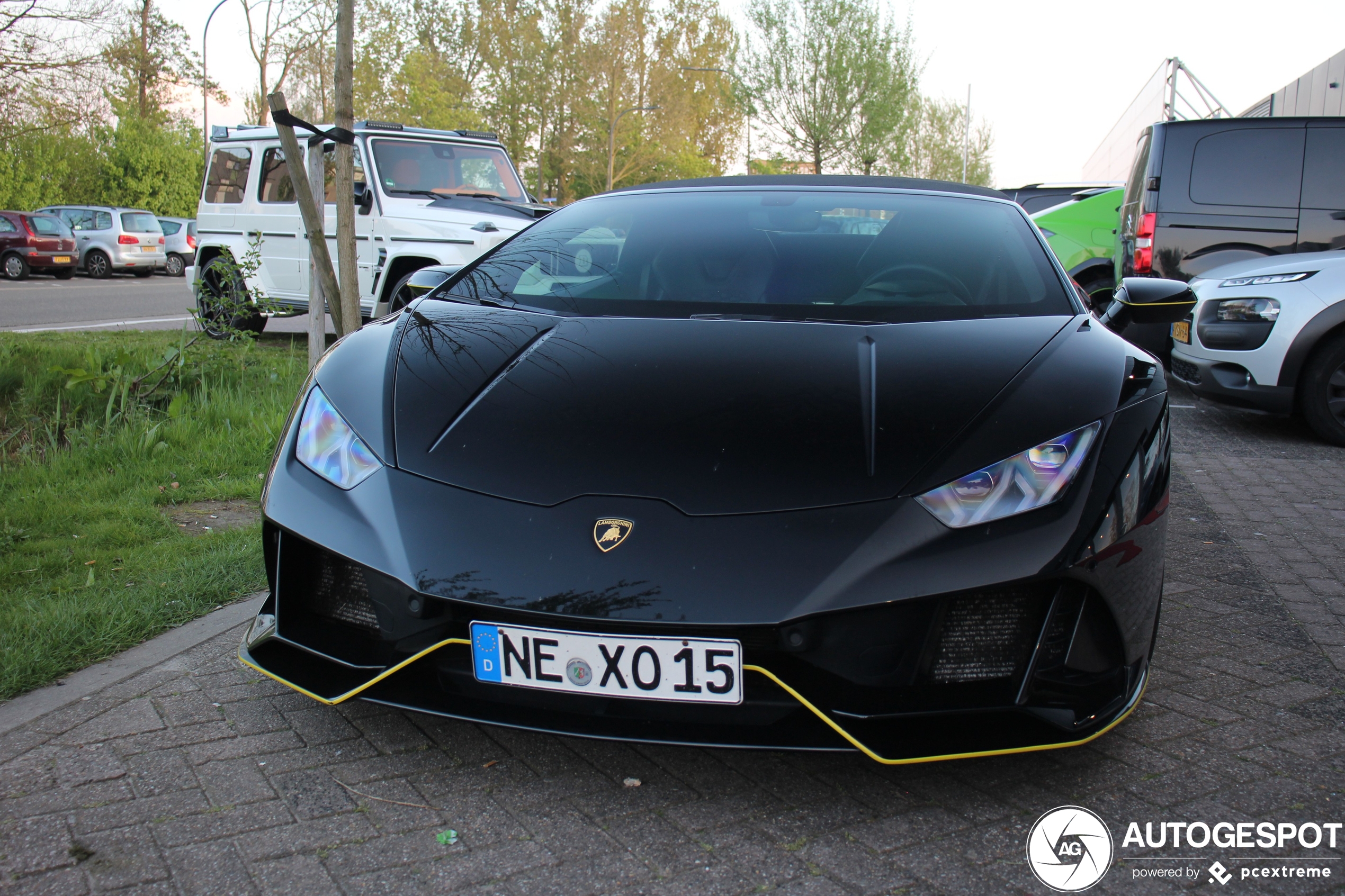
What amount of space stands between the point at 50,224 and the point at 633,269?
73.6 ft

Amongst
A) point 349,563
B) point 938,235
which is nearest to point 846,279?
point 938,235

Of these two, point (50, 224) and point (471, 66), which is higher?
point (471, 66)

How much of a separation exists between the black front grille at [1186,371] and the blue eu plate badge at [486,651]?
17.5 ft

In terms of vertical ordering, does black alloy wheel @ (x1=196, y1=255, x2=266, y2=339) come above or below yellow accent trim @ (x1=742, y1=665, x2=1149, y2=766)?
above

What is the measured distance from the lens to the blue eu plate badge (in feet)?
5.81

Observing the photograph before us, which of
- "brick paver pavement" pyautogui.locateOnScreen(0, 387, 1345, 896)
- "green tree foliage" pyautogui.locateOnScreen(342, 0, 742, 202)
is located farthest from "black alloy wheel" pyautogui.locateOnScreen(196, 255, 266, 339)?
"green tree foliage" pyautogui.locateOnScreen(342, 0, 742, 202)

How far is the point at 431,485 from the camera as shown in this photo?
1.93 meters

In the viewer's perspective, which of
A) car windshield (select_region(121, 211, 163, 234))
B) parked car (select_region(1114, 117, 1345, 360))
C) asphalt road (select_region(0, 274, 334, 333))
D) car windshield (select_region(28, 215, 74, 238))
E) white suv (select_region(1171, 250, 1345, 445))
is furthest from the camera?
car windshield (select_region(121, 211, 163, 234))

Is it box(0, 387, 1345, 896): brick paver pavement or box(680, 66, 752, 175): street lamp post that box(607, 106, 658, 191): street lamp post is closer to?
box(680, 66, 752, 175): street lamp post

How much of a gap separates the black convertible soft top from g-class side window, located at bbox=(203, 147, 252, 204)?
6825 mm

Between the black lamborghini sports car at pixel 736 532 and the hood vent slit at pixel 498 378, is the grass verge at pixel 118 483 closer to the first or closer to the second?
the black lamborghini sports car at pixel 736 532

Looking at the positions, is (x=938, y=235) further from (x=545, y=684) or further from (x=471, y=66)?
(x=471, y=66)

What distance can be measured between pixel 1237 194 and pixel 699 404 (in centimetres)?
655

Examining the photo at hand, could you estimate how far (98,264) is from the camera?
21.8 metres
